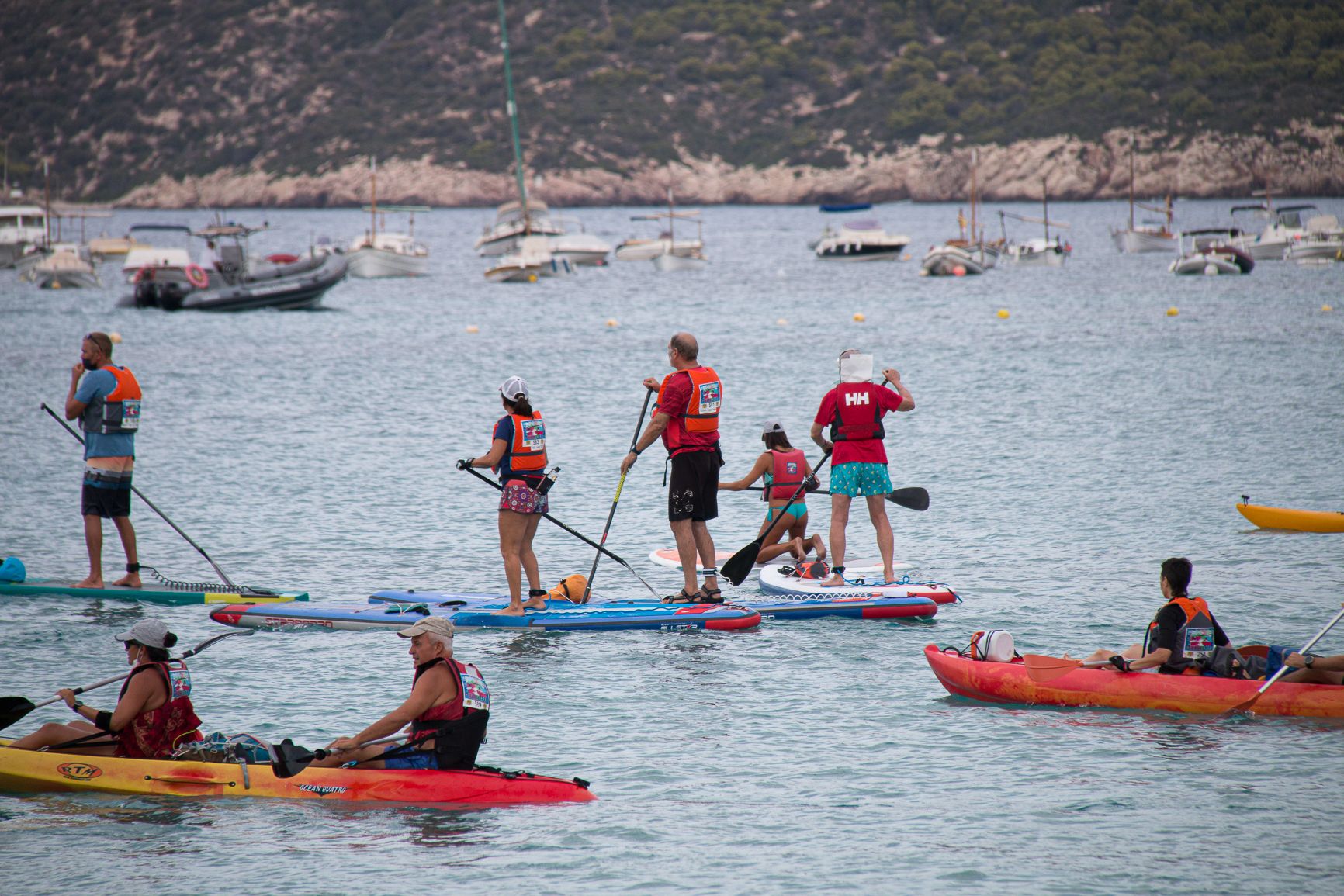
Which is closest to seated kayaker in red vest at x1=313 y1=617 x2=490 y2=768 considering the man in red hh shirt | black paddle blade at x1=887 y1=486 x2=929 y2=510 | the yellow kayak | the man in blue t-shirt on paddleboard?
the man in red hh shirt

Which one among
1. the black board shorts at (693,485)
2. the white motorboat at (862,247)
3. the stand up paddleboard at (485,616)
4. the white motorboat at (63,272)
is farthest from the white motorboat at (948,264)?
the black board shorts at (693,485)

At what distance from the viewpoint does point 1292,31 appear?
14200 centimetres

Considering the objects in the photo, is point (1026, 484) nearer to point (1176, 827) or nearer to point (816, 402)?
point (816, 402)

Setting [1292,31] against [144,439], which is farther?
[1292,31]

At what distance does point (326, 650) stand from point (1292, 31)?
495ft

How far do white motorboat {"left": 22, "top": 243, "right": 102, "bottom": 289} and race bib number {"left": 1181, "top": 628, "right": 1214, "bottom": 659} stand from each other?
63.3 m

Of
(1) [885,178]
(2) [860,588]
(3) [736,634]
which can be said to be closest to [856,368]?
(2) [860,588]

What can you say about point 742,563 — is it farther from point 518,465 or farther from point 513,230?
point 513,230

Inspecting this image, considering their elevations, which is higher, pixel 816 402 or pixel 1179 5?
pixel 1179 5

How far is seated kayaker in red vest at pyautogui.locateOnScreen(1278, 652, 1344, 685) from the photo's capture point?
10.5 metres

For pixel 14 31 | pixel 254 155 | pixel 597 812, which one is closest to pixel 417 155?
pixel 254 155

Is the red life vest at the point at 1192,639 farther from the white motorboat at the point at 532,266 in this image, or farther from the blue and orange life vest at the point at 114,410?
the white motorboat at the point at 532,266

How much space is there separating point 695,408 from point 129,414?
5.55 metres

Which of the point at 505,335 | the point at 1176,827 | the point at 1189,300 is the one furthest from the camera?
the point at 1189,300
